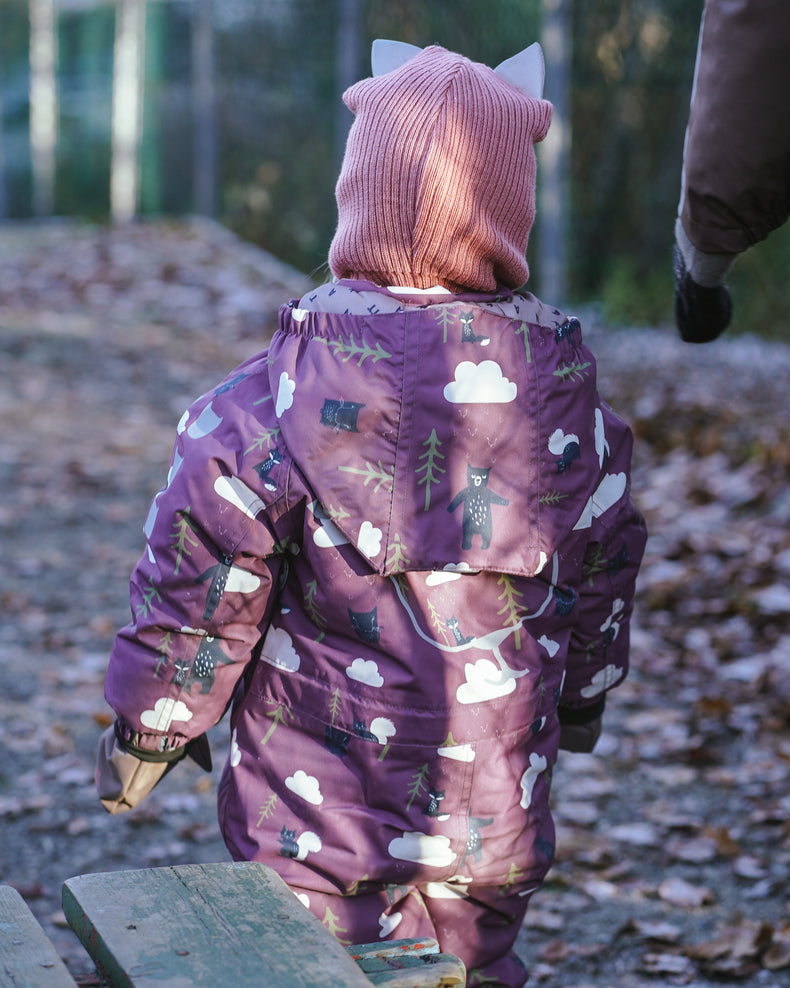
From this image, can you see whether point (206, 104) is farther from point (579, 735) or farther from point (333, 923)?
point (333, 923)

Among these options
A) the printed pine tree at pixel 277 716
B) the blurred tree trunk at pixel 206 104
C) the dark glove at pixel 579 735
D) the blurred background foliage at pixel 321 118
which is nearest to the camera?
the printed pine tree at pixel 277 716

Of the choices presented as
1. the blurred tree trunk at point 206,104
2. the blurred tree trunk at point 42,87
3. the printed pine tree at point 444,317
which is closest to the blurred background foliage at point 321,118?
the blurred tree trunk at point 206,104

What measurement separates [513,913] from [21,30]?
1957 centimetres

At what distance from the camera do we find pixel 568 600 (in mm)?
1945

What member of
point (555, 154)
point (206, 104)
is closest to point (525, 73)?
point (555, 154)

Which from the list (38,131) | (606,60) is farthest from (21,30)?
(606,60)

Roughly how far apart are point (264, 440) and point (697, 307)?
90 cm

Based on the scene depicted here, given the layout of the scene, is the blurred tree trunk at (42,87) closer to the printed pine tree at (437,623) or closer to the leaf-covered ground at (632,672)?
the leaf-covered ground at (632,672)

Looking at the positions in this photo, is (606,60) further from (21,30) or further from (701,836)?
(21,30)

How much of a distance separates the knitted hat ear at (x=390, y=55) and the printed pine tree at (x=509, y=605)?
85 centimetres

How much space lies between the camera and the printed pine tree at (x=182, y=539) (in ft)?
5.89

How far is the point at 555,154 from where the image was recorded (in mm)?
7211

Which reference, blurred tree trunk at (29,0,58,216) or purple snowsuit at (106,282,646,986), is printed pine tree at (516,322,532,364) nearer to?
purple snowsuit at (106,282,646,986)

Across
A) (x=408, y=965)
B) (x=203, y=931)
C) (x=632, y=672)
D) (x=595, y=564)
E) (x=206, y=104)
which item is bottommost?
(x=632, y=672)
